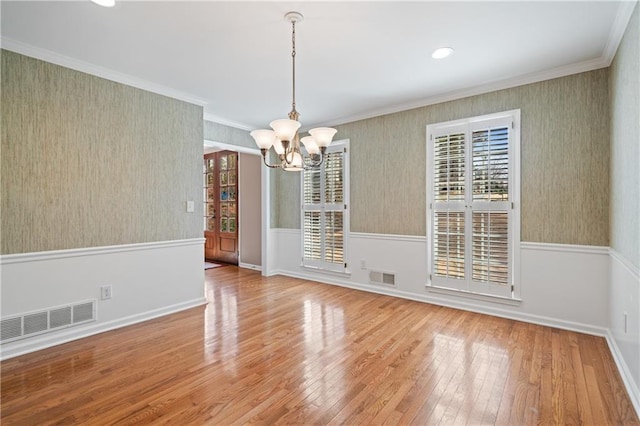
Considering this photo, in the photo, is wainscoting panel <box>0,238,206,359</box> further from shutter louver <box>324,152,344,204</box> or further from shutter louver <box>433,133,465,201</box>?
shutter louver <box>433,133,465,201</box>

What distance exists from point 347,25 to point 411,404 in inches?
109

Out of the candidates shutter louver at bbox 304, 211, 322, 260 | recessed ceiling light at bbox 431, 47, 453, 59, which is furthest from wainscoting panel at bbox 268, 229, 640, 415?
recessed ceiling light at bbox 431, 47, 453, 59

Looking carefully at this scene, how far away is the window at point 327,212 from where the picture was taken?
5.17 m

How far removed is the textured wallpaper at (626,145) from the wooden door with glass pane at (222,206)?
6.22m

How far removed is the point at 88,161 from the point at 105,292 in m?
1.35

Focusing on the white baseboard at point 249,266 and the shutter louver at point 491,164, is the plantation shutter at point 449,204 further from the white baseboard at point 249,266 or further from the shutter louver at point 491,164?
the white baseboard at point 249,266

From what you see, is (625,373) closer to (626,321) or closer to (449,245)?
(626,321)

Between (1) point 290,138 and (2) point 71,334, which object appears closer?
(1) point 290,138

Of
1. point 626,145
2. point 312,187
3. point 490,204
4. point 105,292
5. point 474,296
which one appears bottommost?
point 474,296

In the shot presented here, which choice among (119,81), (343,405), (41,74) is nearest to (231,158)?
(119,81)

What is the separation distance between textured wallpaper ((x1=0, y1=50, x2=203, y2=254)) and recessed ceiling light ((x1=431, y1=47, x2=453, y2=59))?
297 cm

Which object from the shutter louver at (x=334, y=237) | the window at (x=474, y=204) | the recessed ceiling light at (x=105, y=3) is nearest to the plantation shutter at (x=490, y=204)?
the window at (x=474, y=204)

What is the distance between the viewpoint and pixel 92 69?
128 inches

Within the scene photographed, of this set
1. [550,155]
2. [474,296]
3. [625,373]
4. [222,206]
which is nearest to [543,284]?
[474,296]
